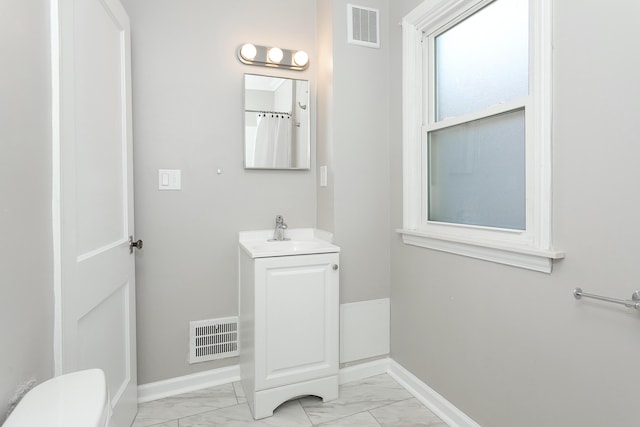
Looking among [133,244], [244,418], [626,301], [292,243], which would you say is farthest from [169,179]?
[626,301]

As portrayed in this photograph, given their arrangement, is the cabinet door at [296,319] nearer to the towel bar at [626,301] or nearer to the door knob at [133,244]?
the door knob at [133,244]

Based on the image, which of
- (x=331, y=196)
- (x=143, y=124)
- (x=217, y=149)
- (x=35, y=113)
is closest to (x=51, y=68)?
(x=35, y=113)

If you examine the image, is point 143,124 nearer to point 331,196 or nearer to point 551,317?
point 331,196

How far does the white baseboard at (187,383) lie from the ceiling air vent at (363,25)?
2.17 meters

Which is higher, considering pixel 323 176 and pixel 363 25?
pixel 363 25

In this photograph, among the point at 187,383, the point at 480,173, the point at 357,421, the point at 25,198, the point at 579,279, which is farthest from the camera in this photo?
the point at 187,383

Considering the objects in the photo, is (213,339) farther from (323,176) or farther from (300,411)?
(323,176)

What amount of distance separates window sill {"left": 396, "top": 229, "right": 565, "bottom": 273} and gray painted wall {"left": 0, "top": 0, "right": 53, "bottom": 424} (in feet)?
5.29

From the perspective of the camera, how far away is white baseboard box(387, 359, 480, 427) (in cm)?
161

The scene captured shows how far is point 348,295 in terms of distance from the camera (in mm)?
2096

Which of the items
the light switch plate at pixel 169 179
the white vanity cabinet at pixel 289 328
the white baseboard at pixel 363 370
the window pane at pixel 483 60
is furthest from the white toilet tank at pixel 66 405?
the window pane at pixel 483 60

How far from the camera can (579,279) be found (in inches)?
43.8

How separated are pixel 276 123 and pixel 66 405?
173 centimetres

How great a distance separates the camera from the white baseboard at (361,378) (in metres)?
1.71
